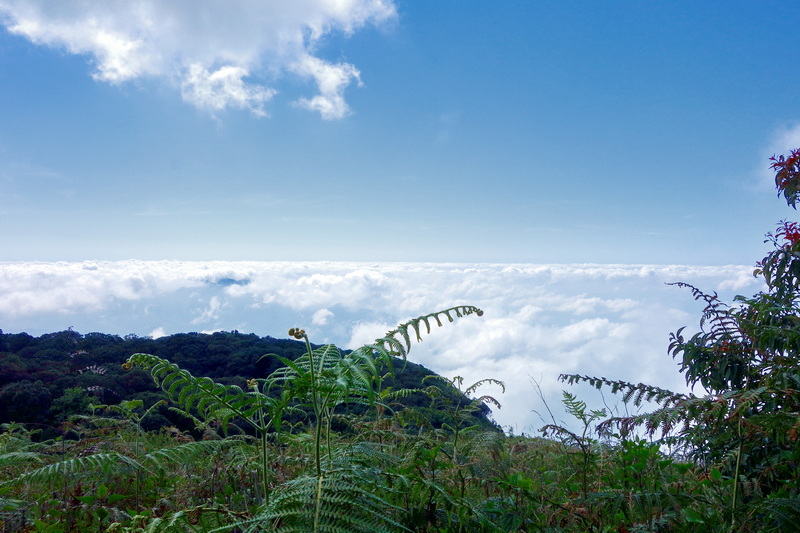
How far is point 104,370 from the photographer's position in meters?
12.4

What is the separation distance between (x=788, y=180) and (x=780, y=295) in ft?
6.55

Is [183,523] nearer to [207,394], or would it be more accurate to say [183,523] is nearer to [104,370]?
[207,394]

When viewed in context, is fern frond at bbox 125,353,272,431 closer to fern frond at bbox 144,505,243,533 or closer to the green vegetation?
the green vegetation

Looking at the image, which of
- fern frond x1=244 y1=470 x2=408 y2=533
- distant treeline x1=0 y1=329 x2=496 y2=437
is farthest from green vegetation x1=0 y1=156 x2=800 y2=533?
distant treeline x1=0 y1=329 x2=496 y2=437

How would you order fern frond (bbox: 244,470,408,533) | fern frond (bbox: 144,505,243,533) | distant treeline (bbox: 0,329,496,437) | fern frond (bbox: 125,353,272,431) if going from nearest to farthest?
fern frond (bbox: 244,470,408,533)
fern frond (bbox: 144,505,243,533)
fern frond (bbox: 125,353,272,431)
distant treeline (bbox: 0,329,496,437)

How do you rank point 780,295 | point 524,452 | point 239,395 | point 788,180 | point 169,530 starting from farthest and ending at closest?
point 788,180 < point 524,452 < point 780,295 < point 239,395 < point 169,530

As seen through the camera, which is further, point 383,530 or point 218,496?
point 218,496

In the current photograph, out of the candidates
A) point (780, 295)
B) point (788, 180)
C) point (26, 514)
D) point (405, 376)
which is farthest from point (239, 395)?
point (405, 376)

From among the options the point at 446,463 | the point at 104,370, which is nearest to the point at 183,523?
the point at 446,463

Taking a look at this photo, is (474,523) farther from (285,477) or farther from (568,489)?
(285,477)

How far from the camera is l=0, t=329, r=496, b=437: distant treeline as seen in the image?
959cm

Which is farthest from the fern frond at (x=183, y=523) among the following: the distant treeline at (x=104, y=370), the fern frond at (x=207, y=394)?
the distant treeline at (x=104, y=370)

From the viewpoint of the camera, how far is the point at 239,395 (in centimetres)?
219

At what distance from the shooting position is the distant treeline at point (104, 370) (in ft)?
31.5
